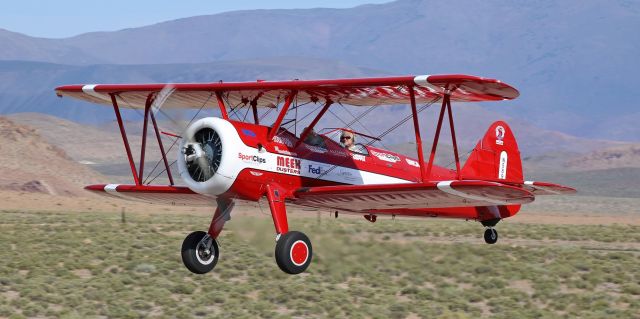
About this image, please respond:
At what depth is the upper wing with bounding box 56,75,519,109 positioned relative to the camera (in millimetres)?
17734

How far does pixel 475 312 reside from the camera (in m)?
21.4

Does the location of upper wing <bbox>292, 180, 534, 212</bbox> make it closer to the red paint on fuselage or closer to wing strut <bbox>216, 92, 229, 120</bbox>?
the red paint on fuselage

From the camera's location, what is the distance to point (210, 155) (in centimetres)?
1770

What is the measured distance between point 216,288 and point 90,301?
2967 millimetres

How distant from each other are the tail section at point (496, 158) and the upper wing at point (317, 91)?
127 inches

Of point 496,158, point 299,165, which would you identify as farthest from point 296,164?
point 496,158

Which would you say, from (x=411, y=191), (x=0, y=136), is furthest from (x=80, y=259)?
(x=0, y=136)

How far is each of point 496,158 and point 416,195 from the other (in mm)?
6294

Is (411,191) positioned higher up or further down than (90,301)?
higher up

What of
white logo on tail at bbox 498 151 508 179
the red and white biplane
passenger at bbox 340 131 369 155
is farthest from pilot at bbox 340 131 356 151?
white logo on tail at bbox 498 151 508 179

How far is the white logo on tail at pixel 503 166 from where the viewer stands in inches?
942

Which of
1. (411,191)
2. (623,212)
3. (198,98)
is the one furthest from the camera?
(623,212)

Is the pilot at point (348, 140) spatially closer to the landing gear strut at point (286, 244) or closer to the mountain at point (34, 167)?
the landing gear strut at point (286, 244)

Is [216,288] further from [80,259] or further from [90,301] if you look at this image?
[80,259]
